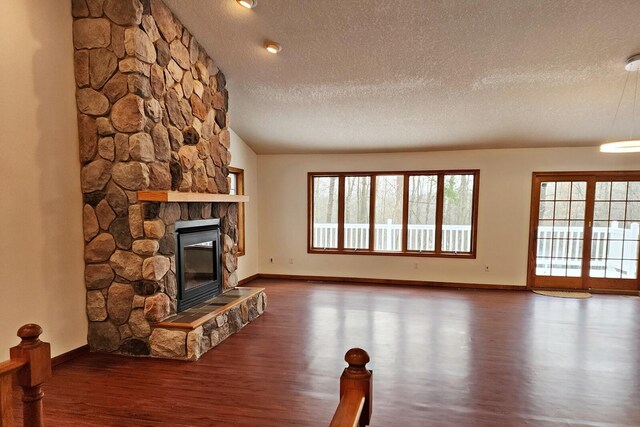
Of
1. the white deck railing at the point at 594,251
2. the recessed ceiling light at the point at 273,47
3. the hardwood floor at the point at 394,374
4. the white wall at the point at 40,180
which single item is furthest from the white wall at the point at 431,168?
the white wall at the point at 40,180

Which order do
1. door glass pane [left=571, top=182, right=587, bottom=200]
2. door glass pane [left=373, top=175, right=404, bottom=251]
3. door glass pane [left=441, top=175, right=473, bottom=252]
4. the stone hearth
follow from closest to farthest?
the stone hearth → door glass pane [left=571, top=182, right=587, bottom=200] → door glass pane [left=441, top=175, right=473, bottom=252] → door glass pane [left=373, top=175, right=404, bottom=251]

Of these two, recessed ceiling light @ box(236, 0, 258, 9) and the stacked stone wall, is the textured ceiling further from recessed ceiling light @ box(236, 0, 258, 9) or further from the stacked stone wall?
the stacked stone wall

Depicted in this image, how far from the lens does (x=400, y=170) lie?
649 cm

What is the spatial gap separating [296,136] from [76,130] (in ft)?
11.0

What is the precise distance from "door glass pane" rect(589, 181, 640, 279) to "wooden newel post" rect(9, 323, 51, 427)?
731 cm

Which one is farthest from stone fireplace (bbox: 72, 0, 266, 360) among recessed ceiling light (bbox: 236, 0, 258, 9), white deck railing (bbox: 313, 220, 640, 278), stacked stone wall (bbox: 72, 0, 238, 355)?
white deck railing (bbox: 313, 220, 640, 278)

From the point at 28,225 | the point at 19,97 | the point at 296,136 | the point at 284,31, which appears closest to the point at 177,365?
the point at 28,225

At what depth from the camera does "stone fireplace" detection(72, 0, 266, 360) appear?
10.4 ft

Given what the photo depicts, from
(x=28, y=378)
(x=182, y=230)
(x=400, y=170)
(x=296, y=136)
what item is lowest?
(x=28, y=378)

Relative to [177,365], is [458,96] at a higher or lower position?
higher

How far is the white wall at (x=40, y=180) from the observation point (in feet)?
8.95

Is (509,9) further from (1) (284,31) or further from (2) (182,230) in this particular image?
(2) (182,230)

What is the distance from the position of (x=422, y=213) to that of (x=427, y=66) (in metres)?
3.16

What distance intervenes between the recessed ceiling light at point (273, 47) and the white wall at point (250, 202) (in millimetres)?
2461
